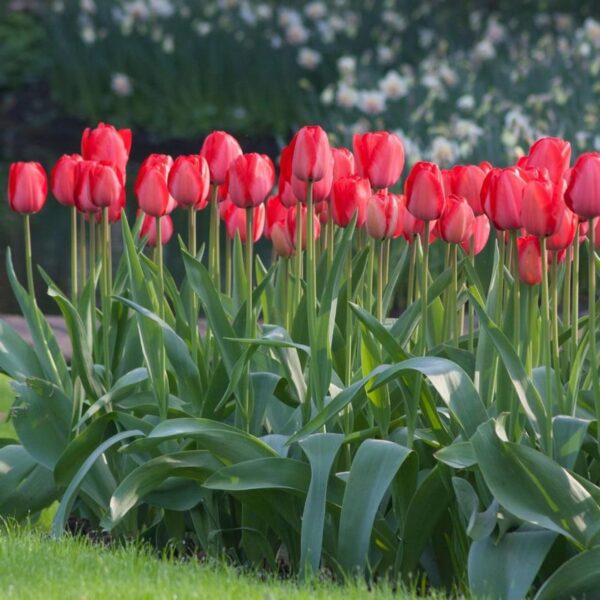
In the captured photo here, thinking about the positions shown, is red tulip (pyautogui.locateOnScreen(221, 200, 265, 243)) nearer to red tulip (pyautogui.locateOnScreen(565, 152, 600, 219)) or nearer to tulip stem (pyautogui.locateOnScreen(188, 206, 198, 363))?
tulip stem (pyautogui.locateOnScreen(188, 206, 198, 363))

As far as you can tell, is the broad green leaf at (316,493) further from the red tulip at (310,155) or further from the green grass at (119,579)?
the red tulip at (310,155)

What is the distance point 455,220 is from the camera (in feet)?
10.0

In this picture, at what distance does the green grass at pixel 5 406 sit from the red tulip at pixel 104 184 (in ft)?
5.49

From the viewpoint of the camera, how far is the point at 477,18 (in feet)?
48.2

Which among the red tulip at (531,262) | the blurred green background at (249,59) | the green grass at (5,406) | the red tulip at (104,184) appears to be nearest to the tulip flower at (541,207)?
the red tulip at (531,262)

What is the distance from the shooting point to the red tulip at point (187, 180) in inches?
122

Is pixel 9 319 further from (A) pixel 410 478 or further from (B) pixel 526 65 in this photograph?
(B) pixel 526 65

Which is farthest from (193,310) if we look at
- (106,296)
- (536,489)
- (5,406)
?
(5,406)

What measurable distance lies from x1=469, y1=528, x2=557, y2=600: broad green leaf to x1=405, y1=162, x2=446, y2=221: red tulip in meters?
0.70

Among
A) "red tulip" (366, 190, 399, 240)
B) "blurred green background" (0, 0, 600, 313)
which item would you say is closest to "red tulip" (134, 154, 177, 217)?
"red tulip" (366, 190, 399, 240)

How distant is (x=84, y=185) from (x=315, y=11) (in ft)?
36.6

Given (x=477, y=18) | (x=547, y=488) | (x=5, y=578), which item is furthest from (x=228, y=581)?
(x=477, y=18)

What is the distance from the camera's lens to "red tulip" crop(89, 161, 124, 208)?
3.11m

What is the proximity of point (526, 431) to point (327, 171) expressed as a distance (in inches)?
28.7
